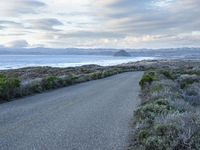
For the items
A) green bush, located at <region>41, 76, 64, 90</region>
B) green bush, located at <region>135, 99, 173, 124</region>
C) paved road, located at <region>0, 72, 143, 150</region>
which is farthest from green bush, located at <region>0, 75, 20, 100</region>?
Answer: green bush, located at <region>135, 99, 173, 124</region>

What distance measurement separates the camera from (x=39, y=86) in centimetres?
2431

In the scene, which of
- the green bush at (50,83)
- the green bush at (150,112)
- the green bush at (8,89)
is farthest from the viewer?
the green bush at (50,83)

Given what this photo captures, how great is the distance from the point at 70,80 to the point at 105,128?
21.6 m

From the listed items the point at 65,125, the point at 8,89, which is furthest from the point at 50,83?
the point at 65,125

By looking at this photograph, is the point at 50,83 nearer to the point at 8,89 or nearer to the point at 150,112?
the point at 8,89

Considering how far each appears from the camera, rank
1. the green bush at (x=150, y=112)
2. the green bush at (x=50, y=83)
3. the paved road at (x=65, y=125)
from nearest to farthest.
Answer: the paved road at (x=65, y=125)
the green bush at (x=150, y=112)
the green bush at (x=50, y=83)

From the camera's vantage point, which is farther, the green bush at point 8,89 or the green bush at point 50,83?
the green bush at point 50,83

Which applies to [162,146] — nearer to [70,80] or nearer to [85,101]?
[85,101]

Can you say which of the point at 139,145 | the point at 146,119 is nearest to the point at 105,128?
the point at 146,119

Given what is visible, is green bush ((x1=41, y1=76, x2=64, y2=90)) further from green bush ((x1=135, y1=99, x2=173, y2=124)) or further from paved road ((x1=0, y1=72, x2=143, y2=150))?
green bush ((x1=135, y1=99, x2=173, y2=124))

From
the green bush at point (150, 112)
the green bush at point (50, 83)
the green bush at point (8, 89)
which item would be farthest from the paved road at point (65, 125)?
the green bush at point (50, 83)

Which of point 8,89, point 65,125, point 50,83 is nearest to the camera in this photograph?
point 65,125

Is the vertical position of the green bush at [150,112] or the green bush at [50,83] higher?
the green bush at [150,112]

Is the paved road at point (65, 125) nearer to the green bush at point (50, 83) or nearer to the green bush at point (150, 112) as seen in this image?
the green bush at point (150, 112)
